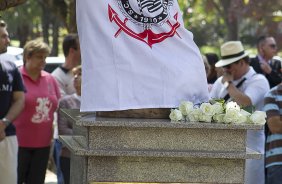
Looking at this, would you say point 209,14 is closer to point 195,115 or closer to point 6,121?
point 6,121

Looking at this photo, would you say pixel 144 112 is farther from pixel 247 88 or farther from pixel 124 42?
pixel 247 88

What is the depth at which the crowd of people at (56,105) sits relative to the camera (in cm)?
761

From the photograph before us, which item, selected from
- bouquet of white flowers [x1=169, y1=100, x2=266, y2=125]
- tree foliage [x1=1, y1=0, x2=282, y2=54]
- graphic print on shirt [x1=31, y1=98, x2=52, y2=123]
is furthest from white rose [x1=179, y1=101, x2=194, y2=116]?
graphic print on shirt [x1=31, y1=98, x2=52, y2=123]

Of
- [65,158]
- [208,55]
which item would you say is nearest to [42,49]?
A: [65,158]

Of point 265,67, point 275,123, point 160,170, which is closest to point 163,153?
point 160,170

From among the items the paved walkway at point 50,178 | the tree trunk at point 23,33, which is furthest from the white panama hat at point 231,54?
the tree trunk at point 23,33

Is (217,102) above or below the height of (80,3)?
below

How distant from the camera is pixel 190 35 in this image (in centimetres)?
555

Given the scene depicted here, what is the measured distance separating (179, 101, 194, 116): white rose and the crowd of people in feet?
8.46

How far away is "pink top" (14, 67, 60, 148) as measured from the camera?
881cm

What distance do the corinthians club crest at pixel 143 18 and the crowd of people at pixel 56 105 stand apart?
2528mm

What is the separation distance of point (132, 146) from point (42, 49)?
13.8 feet

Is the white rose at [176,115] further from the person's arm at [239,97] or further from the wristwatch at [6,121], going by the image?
the person's arm at [239,97]

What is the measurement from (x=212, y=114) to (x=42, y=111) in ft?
13.6
